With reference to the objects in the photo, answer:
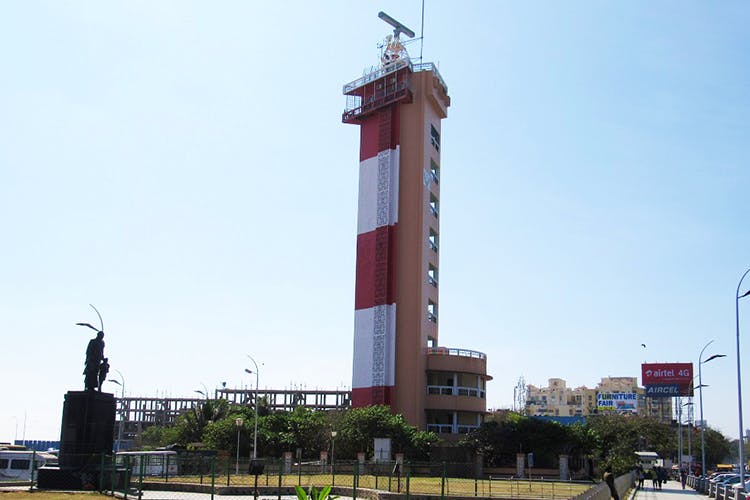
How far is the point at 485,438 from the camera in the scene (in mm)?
64875

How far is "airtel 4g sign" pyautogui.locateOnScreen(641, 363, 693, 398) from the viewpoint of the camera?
104 meters

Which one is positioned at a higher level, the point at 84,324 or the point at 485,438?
the point at 84,324

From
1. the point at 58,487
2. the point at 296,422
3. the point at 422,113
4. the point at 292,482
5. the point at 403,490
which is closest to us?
the point at 58,487

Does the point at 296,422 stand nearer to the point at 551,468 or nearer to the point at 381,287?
the point at 381,287

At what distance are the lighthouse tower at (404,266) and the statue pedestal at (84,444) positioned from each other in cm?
3900

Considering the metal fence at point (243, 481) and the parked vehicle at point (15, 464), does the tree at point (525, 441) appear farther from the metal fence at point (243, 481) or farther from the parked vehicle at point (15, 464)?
the parked vehicle at point (15, 464)

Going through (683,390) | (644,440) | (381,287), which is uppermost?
(381,287)

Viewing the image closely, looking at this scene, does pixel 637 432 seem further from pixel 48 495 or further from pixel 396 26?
pixel 48 495

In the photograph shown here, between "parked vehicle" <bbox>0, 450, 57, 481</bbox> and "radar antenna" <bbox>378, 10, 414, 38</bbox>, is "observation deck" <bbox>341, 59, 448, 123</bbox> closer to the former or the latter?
"radar antenna" <bbox>378, 10, 414, 38</bbox>

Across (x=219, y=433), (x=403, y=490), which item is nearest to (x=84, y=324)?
(x=403, y=490)

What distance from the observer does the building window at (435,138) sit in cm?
7725

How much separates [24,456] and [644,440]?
90167mm

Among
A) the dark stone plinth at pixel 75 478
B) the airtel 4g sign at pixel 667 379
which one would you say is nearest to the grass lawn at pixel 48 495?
the dark stone plinth at pixel 75 478

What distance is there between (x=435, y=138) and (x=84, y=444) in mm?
54202
